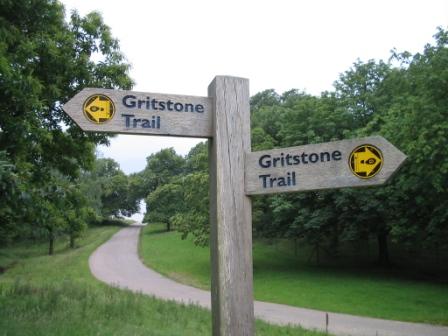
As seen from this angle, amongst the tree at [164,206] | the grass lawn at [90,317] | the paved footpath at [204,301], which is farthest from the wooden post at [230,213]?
the tree at [164,206]

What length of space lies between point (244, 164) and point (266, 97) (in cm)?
4336

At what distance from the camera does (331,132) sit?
2542 cm

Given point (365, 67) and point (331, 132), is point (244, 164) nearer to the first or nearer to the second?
point (331, 132)

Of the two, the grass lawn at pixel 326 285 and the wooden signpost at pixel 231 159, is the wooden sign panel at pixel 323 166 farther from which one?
the grass lawn at pixel 326 285

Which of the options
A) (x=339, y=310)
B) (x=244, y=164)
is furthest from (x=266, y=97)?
A: (x=244, y=164)

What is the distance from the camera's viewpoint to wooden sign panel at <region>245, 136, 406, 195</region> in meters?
2.89

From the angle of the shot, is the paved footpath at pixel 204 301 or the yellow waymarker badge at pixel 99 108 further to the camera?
the paved footpath at pixel 204 301

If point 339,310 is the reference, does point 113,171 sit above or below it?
above

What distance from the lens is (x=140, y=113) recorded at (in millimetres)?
3211

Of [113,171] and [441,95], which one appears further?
[113,171]

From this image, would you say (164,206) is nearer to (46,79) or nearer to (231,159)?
(46,79)

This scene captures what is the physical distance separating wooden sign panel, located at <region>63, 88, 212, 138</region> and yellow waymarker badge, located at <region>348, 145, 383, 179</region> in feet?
3.34

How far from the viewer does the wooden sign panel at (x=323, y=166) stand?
289 centimetres

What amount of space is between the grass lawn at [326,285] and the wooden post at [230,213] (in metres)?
13.4
